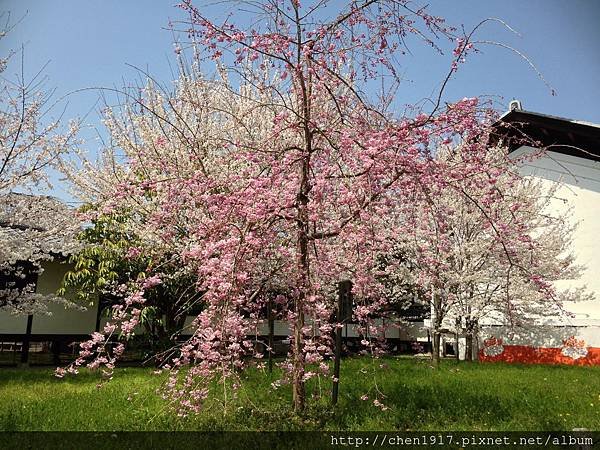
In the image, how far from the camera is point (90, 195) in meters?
14.7

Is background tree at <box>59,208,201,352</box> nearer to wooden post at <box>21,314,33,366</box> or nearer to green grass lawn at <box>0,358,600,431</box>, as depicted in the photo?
wooden post at <box>21,314,33,366</box>

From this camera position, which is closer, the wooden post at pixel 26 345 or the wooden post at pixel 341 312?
the wooden post at pixel 341 312

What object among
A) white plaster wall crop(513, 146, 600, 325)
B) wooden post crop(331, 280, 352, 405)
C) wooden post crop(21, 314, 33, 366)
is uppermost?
white plaster wall crop(513, 146, 600, 325)

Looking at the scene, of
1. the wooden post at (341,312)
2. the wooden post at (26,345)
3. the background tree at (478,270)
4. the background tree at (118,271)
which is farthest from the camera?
the background tree at (478,270)

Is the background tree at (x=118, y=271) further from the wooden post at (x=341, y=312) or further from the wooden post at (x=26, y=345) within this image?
the wooden post at (x=341, y=312)

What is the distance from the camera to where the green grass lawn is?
585 cm

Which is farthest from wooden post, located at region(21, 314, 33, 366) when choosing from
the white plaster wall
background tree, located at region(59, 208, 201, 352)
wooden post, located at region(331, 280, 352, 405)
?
the white plaster wall

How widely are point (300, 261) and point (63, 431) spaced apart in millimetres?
3465

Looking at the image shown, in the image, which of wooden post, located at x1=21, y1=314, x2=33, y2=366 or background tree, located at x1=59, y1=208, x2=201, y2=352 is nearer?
background tree, located at x1=59, y1=208, x2=201, y2=352

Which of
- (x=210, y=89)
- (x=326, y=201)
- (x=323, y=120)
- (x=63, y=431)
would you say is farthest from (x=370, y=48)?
(x=210, y=89)

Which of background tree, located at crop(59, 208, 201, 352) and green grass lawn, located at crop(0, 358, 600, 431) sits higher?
background tree, located at crop(59, 208, 201, 352)

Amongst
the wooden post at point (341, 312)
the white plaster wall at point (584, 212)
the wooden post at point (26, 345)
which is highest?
the white plaster wall at point (584, 212)

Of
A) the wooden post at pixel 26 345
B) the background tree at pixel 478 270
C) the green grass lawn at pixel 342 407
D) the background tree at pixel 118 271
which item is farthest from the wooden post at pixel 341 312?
the wooden post at pixel 26 345

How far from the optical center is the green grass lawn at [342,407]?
5852 millimetres
